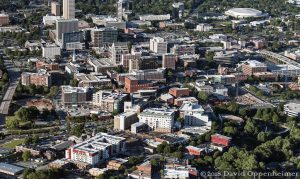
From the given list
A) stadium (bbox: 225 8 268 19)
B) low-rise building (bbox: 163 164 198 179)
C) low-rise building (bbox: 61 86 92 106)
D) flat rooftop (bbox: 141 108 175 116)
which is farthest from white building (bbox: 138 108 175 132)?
stadium (bbox: 225 8 268 19)

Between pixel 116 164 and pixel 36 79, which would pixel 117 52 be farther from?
pixel 116 164

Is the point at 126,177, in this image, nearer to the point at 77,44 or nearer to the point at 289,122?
the point at 289,122

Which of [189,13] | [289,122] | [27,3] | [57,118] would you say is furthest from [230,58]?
[27,3]

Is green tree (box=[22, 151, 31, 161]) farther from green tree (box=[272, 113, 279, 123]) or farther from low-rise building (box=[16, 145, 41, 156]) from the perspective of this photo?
green tree (box=[272, 113, 279, 123])

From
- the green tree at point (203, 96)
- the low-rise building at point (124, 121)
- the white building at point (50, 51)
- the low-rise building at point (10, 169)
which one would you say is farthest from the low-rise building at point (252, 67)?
the low-rise building at point (10, 169)

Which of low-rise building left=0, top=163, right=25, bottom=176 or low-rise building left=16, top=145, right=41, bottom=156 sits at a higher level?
low-rise building left=16, top=145, right=41, bottom=156

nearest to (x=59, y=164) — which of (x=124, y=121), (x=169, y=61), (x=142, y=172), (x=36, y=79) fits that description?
(x=142, y=172)
